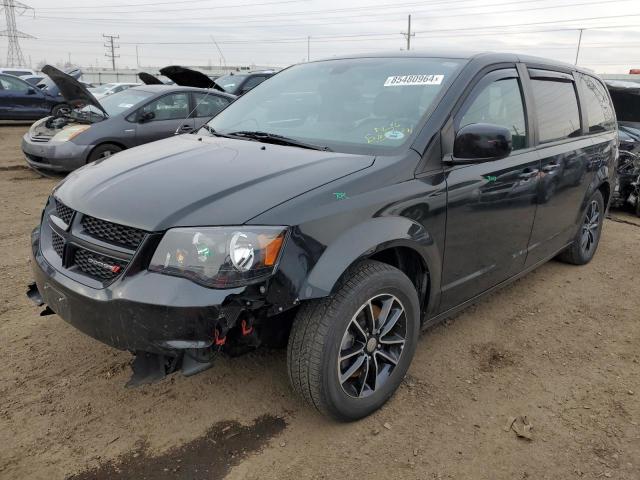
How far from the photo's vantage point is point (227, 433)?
254 centimetres

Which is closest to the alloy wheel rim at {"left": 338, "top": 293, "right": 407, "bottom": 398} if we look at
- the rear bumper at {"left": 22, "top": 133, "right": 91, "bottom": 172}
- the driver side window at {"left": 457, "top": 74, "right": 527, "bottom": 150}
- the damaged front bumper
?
the damaged front bumper

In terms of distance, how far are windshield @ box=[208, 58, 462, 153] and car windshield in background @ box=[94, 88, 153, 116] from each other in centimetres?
504

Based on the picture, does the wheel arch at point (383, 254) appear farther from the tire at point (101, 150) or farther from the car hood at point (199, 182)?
→ the tire at point (101, 150)

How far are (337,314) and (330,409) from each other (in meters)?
0.48

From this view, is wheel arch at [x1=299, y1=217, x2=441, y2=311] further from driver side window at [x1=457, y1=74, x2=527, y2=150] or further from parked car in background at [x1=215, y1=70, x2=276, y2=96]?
parked car in background at [x1=215, y1=70, x2=276, y2=96]

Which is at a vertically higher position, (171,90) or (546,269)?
(171,90)

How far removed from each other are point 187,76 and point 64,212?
5780mm

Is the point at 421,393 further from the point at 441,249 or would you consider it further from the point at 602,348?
the point at 602,348

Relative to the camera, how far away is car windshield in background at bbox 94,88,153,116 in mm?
8092

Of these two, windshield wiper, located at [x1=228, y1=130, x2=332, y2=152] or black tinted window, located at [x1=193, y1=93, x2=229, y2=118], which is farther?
black tinted window, located at [x1=193, y1=93, x2=229, y2=118]

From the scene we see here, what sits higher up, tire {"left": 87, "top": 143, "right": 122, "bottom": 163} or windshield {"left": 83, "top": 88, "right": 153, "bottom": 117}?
windshield {"left": 83, "top": 88, "right": 153, "bottom": 117}

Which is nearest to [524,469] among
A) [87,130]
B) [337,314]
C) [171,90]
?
[337,314]

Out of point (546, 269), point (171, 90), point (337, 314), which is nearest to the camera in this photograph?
point (337, 314)

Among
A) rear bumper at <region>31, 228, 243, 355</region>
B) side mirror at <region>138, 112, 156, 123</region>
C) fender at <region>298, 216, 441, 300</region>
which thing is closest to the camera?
rear bumper at <region>31, 228, 243, 355</region>
